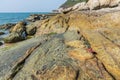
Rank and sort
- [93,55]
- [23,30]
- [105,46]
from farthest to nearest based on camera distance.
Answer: [23,30] < [105,46] < [93,55]

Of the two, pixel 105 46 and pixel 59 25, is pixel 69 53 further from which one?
pixel 59 25

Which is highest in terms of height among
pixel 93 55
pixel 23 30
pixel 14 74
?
pixel 93 55

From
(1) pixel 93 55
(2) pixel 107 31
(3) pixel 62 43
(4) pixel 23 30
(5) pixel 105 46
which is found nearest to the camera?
(1) pixel 93 55

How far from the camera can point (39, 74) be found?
30.3ft

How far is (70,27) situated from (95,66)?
16.5m

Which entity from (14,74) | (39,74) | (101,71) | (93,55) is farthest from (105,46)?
(14,74)

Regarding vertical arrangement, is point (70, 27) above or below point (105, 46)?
below

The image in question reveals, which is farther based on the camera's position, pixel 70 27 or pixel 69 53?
pixel 70 27

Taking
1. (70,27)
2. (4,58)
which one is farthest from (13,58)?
(70,27)

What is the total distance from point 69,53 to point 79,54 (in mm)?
489

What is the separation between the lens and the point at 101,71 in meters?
9.09

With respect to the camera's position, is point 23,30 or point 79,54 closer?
point 79,54

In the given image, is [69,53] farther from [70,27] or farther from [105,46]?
[70,27]

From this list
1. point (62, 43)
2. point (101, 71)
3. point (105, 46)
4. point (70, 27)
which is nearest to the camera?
point (101, 71)
